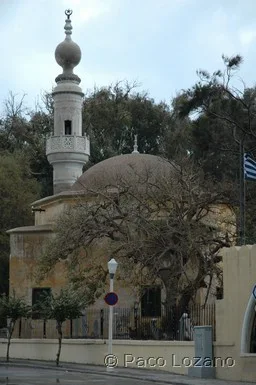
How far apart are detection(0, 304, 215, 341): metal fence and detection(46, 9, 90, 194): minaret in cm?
Answer: 1285

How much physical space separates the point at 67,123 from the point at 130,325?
1987 cm

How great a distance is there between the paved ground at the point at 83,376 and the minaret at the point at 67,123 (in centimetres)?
1966

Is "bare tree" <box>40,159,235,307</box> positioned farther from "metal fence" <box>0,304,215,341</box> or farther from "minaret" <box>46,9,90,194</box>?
"minaret" <box>46,9,90,194</box>

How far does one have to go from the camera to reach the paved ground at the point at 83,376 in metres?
21.9

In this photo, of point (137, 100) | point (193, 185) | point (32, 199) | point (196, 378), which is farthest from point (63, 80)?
point (196, 378)

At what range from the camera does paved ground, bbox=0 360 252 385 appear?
21.9 metres

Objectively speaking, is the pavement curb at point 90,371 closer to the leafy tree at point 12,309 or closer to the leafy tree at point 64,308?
the leafy tree at point 64,308

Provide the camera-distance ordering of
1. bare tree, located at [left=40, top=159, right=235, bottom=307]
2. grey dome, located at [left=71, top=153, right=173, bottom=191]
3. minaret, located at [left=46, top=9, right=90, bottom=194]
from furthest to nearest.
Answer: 1. minaret, located at [left=46, top=9, right=90, bottom=194]
2. grey dome, located at [left=71, top=153, right=173, bottom=191]
3. bare tree, located at [left=40, top=159, right=235, bottom=307]

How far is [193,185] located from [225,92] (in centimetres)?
690

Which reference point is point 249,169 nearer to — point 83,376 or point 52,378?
point 83,376

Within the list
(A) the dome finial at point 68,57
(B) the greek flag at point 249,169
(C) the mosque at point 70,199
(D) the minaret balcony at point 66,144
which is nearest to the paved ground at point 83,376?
(C) the mosque at point 70,199

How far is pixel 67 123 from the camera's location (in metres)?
48.5

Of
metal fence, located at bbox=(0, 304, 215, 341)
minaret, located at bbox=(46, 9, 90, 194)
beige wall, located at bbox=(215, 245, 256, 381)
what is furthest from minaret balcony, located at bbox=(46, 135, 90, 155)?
beige wall, located at bbox=(215, 245, 256, 381)

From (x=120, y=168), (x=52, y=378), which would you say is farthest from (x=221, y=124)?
(x=52, y=378)
